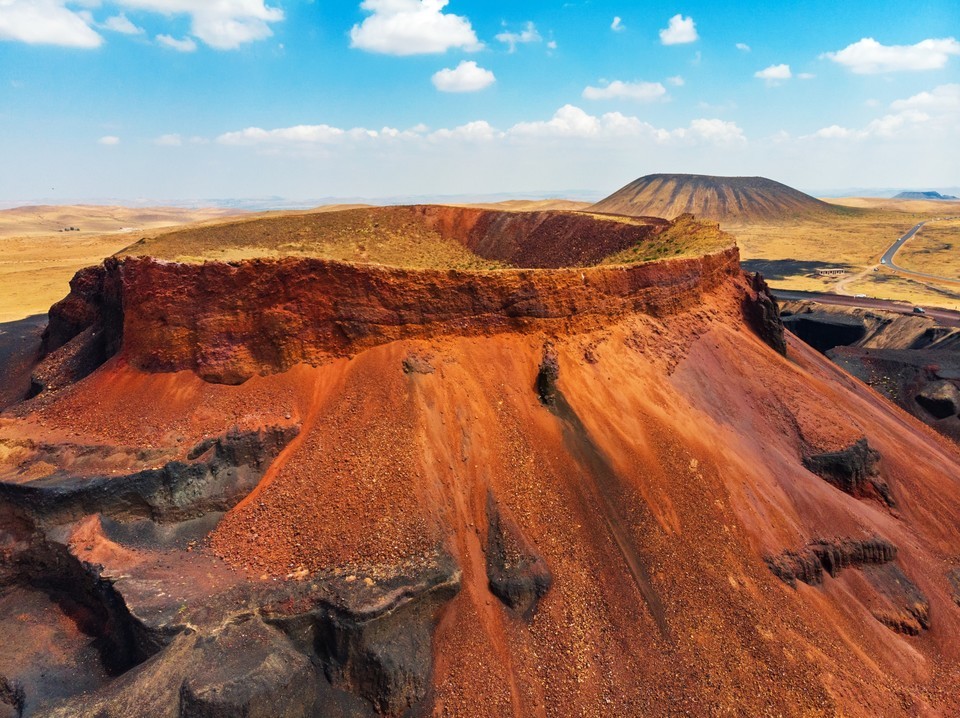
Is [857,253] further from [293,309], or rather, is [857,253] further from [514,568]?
[293,309]

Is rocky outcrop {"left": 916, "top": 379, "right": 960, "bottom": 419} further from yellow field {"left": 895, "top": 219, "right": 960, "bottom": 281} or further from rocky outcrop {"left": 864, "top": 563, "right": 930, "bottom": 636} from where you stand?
yellow field {"left": 895, "top": 219, "right": 960, "bottom": 281}

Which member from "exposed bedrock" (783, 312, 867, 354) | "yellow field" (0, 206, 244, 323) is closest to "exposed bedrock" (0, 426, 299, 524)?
"yellow field" (0, 206, 244, 323)

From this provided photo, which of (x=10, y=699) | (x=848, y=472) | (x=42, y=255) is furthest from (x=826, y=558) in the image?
(x=42, y=255)

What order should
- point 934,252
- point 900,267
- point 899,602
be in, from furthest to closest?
point 934,252
point 900,267
point 899,602

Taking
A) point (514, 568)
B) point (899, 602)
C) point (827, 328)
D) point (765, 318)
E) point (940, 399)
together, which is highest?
point (765, 318)

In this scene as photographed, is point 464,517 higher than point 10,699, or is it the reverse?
point 464,517

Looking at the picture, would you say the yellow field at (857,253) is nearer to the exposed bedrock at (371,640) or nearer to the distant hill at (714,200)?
the distant hill at (714,200)

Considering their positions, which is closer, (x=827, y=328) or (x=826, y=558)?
(x=826, y=558)

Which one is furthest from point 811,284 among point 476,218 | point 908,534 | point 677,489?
point 677,489
